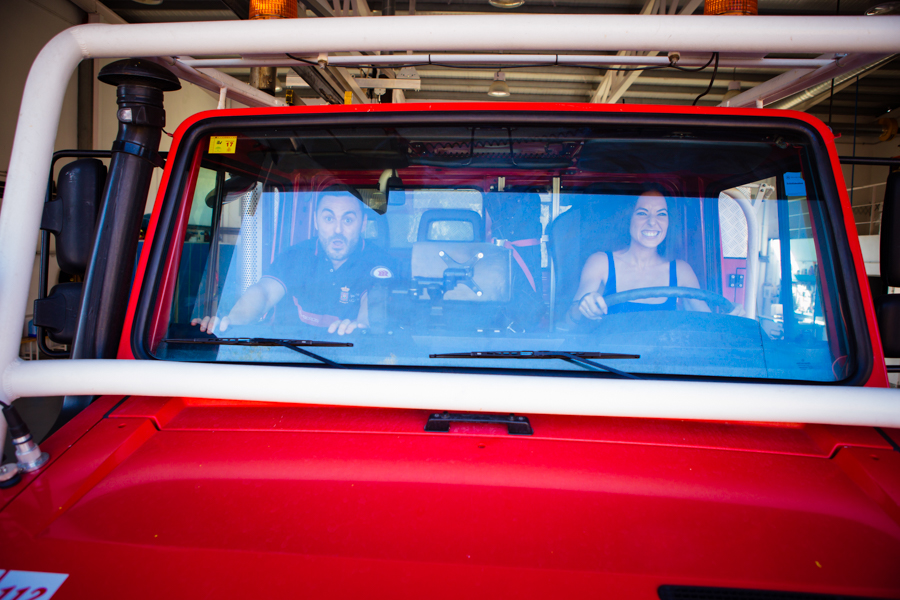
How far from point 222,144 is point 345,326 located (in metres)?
0.62

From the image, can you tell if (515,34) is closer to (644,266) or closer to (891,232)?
(644,266)

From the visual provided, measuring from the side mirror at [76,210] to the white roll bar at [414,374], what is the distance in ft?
0.48

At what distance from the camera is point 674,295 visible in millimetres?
1391

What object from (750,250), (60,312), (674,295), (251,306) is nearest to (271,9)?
(251,306)

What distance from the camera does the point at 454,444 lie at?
112 cm

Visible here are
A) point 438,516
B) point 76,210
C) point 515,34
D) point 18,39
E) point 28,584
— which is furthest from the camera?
point 18,39

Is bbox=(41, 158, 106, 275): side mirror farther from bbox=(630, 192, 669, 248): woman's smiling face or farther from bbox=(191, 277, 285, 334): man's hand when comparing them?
bbox=(630, 192, 669, 248): woman's smiling face

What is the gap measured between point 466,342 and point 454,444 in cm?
27

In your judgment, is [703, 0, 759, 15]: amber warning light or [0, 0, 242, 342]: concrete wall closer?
[703, 0, 759, 15]: amber warning light

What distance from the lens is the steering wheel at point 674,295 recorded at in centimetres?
136

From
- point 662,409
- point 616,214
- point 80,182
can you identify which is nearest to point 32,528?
point 80,182

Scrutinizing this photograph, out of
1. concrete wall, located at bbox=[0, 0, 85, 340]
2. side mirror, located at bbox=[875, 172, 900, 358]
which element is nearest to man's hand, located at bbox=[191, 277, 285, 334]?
side mirror, located at bbox=[875, 172, 900, 358]

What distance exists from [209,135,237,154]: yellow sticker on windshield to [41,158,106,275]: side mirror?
0.88 ft

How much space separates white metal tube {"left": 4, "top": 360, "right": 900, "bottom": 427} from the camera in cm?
97
